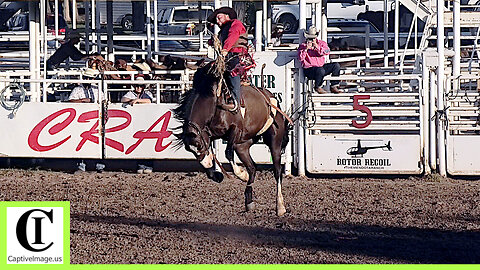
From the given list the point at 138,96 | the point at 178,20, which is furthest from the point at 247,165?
the point at 178,20

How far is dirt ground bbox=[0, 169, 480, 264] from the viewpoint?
8625 mm

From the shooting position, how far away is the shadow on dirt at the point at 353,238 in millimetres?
8625

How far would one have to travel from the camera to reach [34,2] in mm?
16891

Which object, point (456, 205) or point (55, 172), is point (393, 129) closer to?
point (456, 205)

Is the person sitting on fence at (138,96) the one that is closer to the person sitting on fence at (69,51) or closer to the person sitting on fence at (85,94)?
the person sitting on fence at (85,94)

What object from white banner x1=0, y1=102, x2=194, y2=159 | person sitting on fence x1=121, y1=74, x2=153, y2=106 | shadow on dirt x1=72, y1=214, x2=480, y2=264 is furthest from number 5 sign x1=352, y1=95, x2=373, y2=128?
shadow on dirt x1=72, y1=214, x2=480, y2=264

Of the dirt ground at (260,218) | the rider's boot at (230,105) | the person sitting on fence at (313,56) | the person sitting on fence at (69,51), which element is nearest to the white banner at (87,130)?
the dirt ground at (260,218)

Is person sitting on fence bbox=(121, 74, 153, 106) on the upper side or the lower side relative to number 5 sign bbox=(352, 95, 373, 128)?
upper

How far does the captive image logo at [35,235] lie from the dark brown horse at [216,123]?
2857mm

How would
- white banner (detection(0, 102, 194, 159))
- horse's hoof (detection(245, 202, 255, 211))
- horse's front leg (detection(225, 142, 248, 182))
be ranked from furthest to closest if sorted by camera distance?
white banner (detection(0, 102, 194, 159)) < horse's hoof (detection(245, 202, 255, 211)) < horse's front leg (detection(225, 142, 248, 182))

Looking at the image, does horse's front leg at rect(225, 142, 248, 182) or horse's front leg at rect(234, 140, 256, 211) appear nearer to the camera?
horse's front leg at rect(225, 142, 248, 182)

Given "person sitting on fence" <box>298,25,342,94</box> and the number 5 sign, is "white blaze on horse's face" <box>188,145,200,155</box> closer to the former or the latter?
"person sitting on fence" <box>298,25,342,94</box>

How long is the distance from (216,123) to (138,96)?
5205mm

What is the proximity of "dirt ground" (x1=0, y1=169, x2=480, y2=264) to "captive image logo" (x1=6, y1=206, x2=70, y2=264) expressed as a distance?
0.68 m
